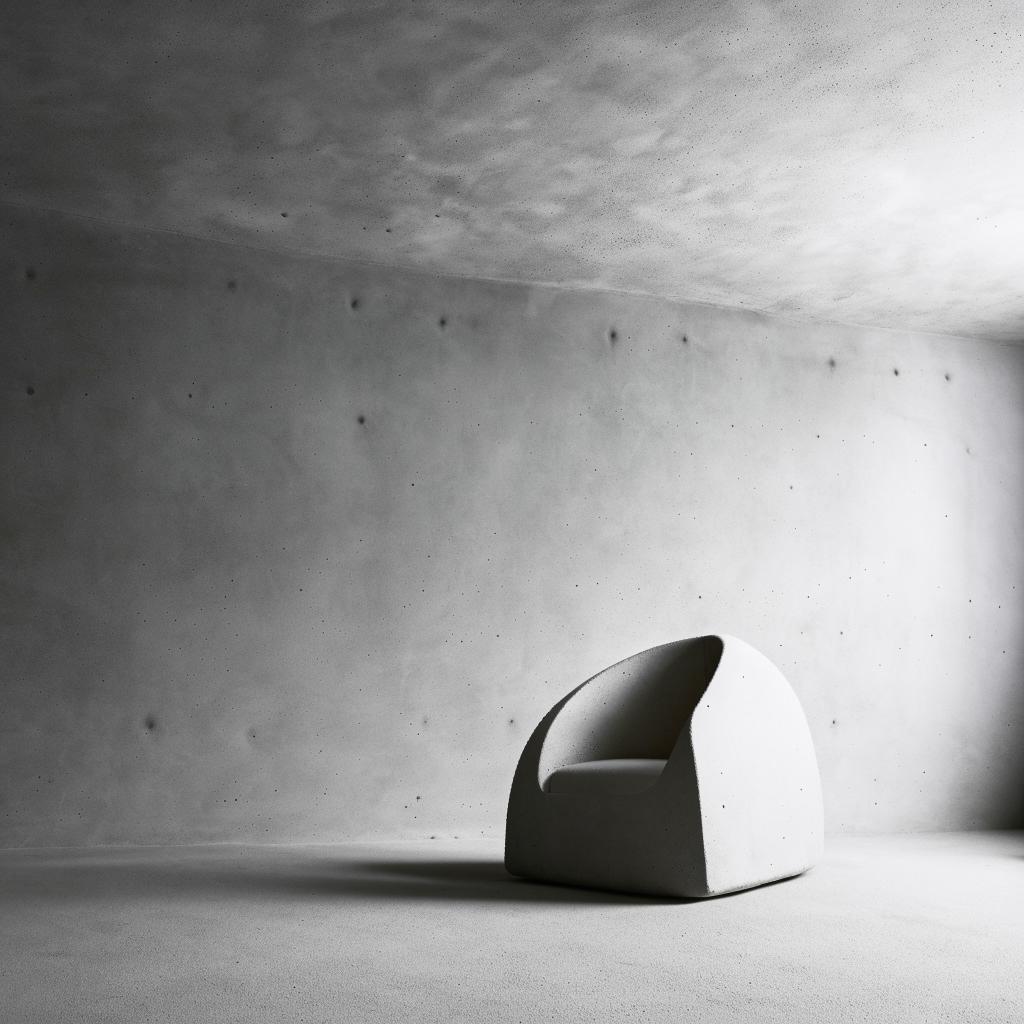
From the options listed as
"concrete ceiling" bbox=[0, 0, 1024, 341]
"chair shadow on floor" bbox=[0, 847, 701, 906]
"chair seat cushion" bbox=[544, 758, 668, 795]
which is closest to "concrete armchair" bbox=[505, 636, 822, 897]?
"chair seat cushion" bbox=[544, 758, 668, 795]

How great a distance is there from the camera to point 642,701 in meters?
4.15

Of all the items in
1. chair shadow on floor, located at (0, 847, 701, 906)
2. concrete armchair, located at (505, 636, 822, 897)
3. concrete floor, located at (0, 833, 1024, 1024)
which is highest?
concrete armchair, located at (505, 636, 822, 897)

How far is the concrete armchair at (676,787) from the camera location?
132 inches

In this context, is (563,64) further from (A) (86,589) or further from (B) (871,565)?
(B) (871,565)

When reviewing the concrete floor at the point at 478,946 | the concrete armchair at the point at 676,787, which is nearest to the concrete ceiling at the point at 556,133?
the concrete armchair at the point at 676,787

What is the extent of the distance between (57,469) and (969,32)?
12.3ft

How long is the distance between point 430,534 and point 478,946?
2716mm

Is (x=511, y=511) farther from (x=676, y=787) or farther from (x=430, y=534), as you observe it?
(x=676, y=787)

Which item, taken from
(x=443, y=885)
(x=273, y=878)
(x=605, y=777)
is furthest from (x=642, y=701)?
(x=273, y=878)

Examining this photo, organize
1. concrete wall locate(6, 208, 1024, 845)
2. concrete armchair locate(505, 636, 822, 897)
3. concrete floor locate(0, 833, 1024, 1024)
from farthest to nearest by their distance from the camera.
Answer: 1. concrete wall locate(6, 208, 1024, 845)
2. concrete armchair locate(505, 636, 822, 897)
3. concrete floor locate(0, 833, 1024, 1024)

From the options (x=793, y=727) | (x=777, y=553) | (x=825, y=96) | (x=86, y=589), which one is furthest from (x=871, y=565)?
(x=86, y=589)

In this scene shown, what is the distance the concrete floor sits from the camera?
7.12ft

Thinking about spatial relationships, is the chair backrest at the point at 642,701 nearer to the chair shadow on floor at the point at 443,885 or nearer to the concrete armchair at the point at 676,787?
the concrete armchair at the point at 676,787

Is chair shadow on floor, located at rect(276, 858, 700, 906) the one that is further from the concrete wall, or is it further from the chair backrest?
the concrete wall
